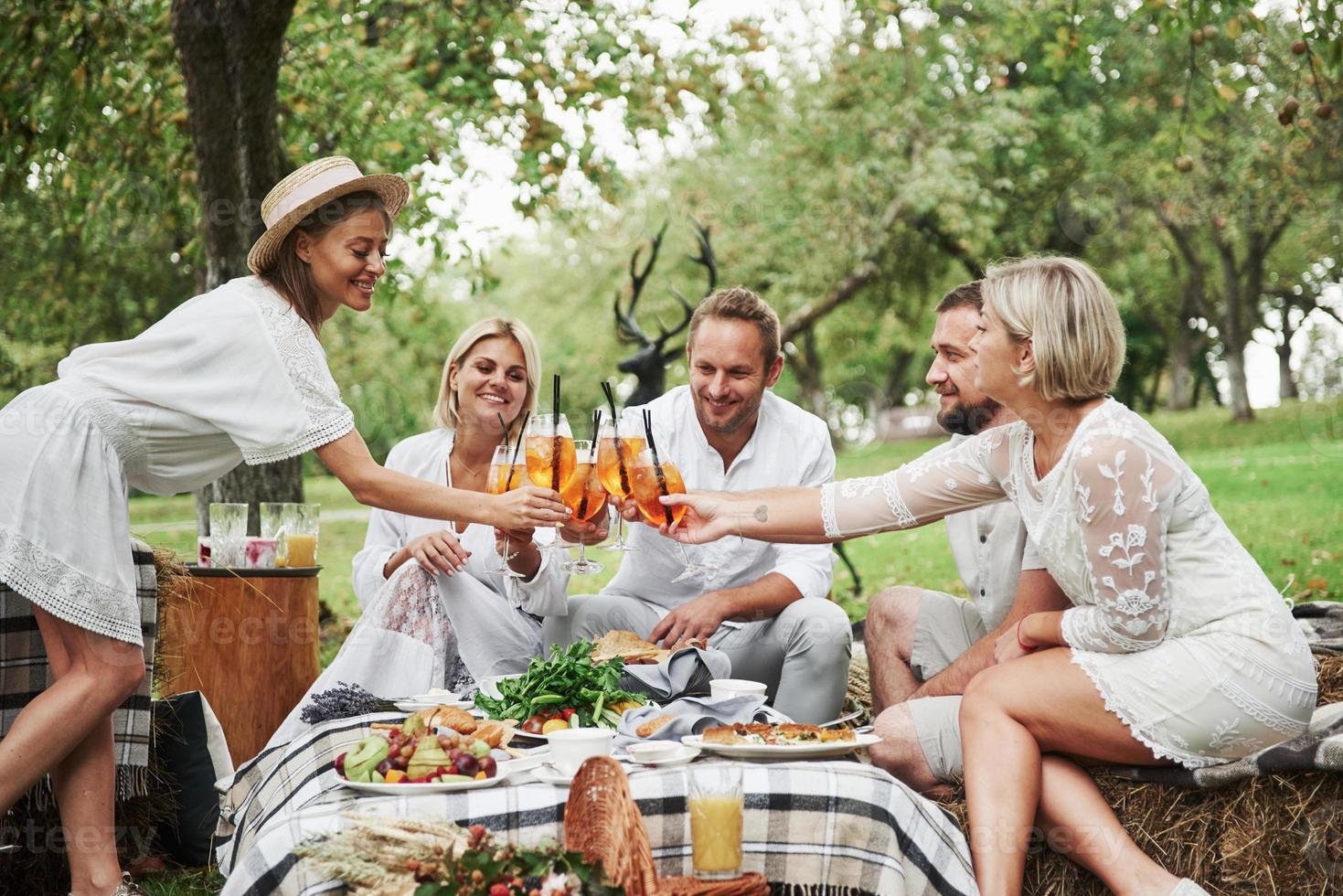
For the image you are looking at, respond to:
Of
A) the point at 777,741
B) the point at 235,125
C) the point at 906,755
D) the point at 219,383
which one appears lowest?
the point at 906,755

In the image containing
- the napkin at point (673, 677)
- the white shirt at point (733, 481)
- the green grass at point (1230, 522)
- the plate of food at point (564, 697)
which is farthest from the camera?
the green grass at point (1230, 522)

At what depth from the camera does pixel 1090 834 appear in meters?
3.07

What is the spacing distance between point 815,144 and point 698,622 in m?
15.9

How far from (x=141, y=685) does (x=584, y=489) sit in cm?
196

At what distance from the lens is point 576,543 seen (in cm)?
355

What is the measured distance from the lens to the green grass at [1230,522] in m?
9.97

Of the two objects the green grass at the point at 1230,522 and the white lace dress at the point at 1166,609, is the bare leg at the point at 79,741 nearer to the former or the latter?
the green grass at the point at 1230,522

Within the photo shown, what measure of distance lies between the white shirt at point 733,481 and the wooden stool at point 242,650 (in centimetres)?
138

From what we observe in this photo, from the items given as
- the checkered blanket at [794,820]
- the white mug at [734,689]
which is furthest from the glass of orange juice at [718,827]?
the white mug at [734,689]

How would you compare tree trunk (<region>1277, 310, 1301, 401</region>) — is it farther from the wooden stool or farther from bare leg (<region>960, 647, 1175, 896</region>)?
bare leg (<region>960, 647, 1175, 896</region>)

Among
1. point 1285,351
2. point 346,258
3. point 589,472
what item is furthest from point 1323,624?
point 1285,351

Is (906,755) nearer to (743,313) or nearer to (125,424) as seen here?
(743,313)

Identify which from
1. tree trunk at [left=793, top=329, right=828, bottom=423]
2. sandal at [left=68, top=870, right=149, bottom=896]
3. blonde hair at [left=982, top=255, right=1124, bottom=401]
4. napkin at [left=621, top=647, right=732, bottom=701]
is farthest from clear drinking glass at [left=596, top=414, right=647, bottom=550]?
tree trunk at [left=793, top=329, right=828, bottom=423]

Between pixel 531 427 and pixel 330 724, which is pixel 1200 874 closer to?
pixel 531 427
